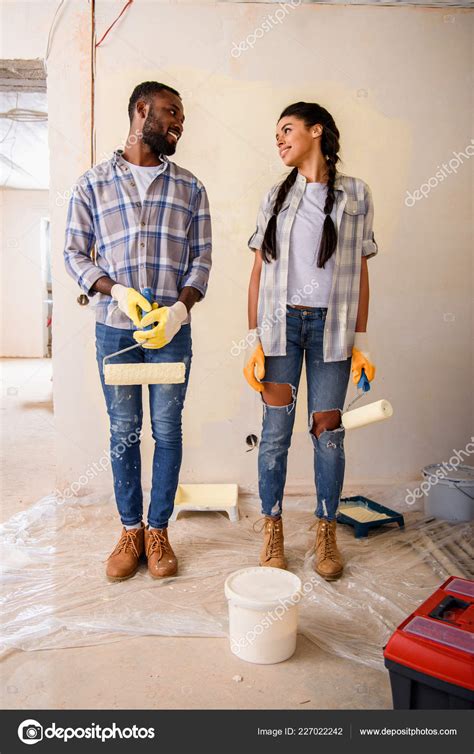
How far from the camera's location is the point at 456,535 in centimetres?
201

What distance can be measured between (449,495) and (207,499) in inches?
34.7

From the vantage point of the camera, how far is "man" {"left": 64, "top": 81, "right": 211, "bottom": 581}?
1.67 m

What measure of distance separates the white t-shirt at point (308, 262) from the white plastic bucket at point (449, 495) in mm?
894

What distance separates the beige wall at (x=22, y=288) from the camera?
7.64 meters

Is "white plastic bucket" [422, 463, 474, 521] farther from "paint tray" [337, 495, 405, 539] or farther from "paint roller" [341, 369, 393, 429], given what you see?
"paint roller" [341, 369, 393, 429]

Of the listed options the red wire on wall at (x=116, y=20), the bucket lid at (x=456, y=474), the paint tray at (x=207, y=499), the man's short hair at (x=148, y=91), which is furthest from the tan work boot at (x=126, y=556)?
the red wire on wall at (x=116, y=20)

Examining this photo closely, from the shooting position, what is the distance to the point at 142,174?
1706mm

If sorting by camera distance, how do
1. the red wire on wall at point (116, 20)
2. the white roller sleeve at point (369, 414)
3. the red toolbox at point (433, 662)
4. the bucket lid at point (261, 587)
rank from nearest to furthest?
1. the red toolbox at point (433, 662)
2. the bucket lid at point (261, 587)
3. the white roller sleeve at point (369, 414)
4. the red wire on wall at point (116, 20)

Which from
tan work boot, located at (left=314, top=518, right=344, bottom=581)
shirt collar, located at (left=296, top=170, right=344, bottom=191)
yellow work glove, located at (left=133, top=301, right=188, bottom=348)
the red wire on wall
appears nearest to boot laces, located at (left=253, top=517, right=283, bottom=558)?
tan work boot, located at (left=314, top=518, right=344, bottom=581)

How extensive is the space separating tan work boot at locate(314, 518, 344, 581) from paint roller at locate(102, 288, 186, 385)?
0.61m

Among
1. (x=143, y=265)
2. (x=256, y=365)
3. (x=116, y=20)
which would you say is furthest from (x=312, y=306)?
(x=116, y=20)

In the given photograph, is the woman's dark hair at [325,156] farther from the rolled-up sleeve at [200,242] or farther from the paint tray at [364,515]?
the paint tray at [364,515]

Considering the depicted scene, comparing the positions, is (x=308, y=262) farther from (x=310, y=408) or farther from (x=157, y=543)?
(x=157, y=543)
